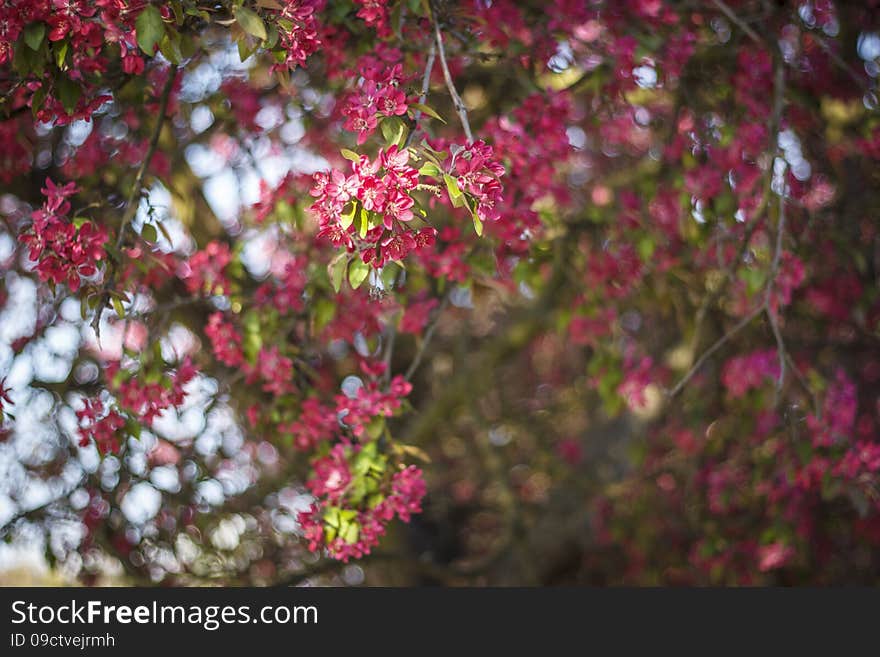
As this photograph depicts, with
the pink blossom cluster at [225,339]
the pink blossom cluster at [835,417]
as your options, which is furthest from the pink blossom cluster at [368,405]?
the pink blossom cluster at [835,417]

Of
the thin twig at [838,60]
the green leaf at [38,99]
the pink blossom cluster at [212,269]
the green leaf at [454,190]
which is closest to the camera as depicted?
the green leaf at [454,190]

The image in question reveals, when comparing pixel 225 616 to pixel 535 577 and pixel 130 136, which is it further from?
pixel 535 577

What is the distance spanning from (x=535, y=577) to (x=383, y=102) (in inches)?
127

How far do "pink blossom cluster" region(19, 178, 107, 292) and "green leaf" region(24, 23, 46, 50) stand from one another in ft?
1.08

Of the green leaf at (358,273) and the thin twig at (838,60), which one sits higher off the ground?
the green leaf at (358,273)

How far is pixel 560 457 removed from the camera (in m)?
4.77

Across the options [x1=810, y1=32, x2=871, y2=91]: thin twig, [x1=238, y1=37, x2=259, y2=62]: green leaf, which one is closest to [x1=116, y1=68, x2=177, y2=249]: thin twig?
[x1=238, y1=37, x2=259, y2=62]: green leaf

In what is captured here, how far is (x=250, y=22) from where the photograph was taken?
1.41 m

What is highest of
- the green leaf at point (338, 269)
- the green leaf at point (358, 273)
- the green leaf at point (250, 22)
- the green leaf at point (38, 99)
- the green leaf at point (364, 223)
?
the green leaf at point (250, 22)

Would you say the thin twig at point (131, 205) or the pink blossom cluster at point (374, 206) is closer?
the pink blossom cluster at point (374, 206)

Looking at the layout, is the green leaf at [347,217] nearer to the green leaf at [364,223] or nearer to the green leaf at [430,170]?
the green leaf at [364,223]

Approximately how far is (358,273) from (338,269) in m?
0.04

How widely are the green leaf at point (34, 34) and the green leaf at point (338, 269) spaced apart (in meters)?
0.67

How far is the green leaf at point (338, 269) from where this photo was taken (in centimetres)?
137
